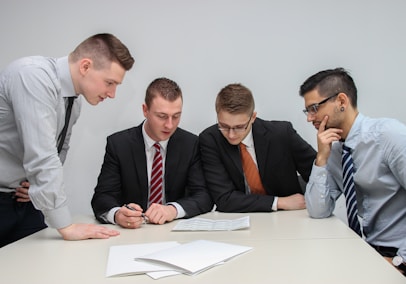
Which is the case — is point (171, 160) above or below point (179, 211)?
above

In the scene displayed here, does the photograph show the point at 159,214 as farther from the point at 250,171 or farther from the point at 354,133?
the point at 354,133

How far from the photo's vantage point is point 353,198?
182 cm

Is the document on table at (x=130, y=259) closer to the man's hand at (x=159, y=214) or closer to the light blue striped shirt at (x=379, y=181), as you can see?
the man's hand at (x=159, y=214)

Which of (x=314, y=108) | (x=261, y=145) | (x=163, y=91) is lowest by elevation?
(x=261, y=145)

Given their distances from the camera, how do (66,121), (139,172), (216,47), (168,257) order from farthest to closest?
(216,47)
(139,172)
(66,121)
(168,257)

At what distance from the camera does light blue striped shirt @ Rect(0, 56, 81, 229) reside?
1520 millimetres

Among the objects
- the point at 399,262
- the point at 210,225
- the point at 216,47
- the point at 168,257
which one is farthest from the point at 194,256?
the point at 216,47

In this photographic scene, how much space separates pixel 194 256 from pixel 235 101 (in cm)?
105

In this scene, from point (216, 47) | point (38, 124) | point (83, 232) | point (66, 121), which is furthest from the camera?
point (216, 47)

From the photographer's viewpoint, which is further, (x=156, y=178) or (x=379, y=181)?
(x=156, y=178)

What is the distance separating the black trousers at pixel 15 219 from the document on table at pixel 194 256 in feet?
2.82

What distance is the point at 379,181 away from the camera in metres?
1.79

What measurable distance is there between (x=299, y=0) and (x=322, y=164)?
1.36 m

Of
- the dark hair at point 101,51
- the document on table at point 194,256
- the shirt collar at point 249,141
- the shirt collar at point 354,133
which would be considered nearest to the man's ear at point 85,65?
the dark hair at point 101,51
